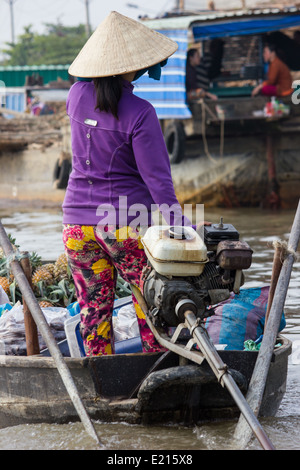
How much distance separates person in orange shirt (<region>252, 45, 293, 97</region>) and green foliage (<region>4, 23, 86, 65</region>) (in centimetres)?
2825

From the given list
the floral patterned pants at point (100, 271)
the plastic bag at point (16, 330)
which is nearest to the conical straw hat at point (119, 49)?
the floral patterned pants at point (100, 271)

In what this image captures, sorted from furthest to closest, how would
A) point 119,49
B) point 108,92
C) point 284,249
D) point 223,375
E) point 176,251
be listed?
point 284,249, point 119,49, point 108,92, point 176,251, point 223,375

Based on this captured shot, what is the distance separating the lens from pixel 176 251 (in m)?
2.79

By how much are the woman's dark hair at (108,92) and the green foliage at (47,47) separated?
120 feet

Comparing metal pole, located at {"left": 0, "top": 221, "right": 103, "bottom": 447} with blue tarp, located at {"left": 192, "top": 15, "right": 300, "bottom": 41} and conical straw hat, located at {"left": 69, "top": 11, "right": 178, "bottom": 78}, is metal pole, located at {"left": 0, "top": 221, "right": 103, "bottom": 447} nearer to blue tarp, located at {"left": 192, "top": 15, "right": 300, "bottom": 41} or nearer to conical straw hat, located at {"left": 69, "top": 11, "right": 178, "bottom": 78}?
conical straw hat, located at {"left": 69, "top": 11, "right": 178, "bottom": 78}

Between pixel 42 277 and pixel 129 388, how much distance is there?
1.53 m

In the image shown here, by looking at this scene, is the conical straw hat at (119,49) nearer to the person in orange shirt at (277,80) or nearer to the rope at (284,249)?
the rope at (284,249)

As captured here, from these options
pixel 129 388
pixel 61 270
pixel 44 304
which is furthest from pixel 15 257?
pixel 61 270

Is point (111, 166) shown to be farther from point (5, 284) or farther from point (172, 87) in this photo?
point (172, 87)

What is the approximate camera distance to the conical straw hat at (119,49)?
3002 mm

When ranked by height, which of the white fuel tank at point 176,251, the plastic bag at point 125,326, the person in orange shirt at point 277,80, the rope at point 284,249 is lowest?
the plastic bag at point 125,326

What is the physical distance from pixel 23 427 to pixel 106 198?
1123 mm

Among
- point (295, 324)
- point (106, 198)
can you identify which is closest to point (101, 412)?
point (106, 198)
